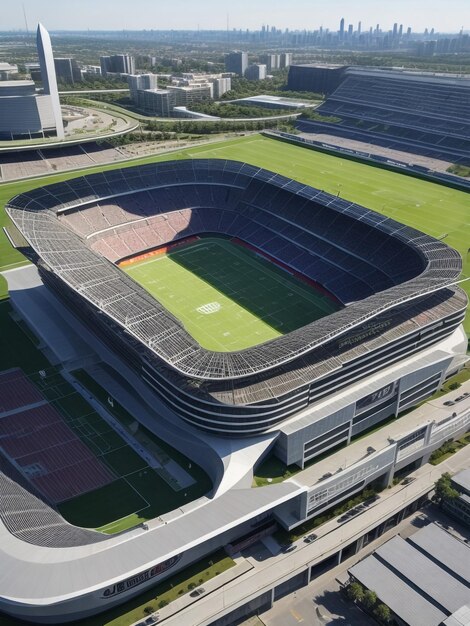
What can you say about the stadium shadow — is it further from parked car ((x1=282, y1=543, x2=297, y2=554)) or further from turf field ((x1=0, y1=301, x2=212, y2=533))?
parked car ((x1=282, y1=543, x2=297, y2=554))

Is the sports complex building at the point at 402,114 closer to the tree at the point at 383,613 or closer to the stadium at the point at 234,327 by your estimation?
the stadium at the point at 234,327

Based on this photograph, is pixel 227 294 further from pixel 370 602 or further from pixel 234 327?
pixel 370 602

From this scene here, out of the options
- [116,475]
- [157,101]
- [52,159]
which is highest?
[157,101]

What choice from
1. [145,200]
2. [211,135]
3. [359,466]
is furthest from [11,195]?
[359,466]

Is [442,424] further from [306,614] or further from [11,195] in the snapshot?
[11,195]

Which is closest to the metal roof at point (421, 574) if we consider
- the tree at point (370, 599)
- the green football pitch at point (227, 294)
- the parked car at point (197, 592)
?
the tree at point (370, 599)

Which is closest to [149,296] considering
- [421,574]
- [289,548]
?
[289,548]
